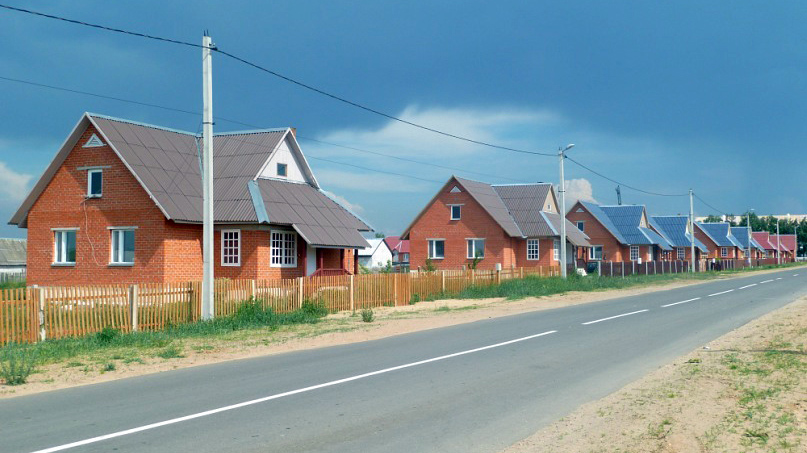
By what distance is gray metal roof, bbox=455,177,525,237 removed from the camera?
164 feet

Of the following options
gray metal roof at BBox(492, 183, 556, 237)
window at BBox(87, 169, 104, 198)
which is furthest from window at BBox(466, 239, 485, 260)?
window at BBox(87, 169, 104, 198)

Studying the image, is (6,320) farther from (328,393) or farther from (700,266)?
(700,266)

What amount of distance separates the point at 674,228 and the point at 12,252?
238ft

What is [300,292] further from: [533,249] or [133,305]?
[533,249]

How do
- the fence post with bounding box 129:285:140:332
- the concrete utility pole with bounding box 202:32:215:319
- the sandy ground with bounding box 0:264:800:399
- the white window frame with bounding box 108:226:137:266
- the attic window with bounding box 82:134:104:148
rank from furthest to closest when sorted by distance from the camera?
the attic window with bounding box 82:134:104:148, the white window frame with bounding box 108:226:137:266, the concrete utility pole with bounding box 202:32:215:319, the fence post with bounding box 129:285:140:332, the sandy ground with bounding box 0:264:800:399

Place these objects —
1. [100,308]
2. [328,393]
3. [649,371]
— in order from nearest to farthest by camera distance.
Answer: [328,393], [649,371], [100,308]

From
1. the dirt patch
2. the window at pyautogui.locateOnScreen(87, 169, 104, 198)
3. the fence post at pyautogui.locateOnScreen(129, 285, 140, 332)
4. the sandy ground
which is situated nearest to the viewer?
the dirt patch

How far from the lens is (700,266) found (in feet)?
252

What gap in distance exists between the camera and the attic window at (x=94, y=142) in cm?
2827

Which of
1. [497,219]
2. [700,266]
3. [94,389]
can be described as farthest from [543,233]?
[94,389]

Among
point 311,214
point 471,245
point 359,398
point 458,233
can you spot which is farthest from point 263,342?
point 458,233

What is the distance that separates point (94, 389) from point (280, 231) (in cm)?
1917

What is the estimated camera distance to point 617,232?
69.7 metres

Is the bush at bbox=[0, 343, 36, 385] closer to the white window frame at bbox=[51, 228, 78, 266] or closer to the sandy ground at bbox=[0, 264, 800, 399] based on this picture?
the sandy ground at bbox=[0, 264, 800, 399]
